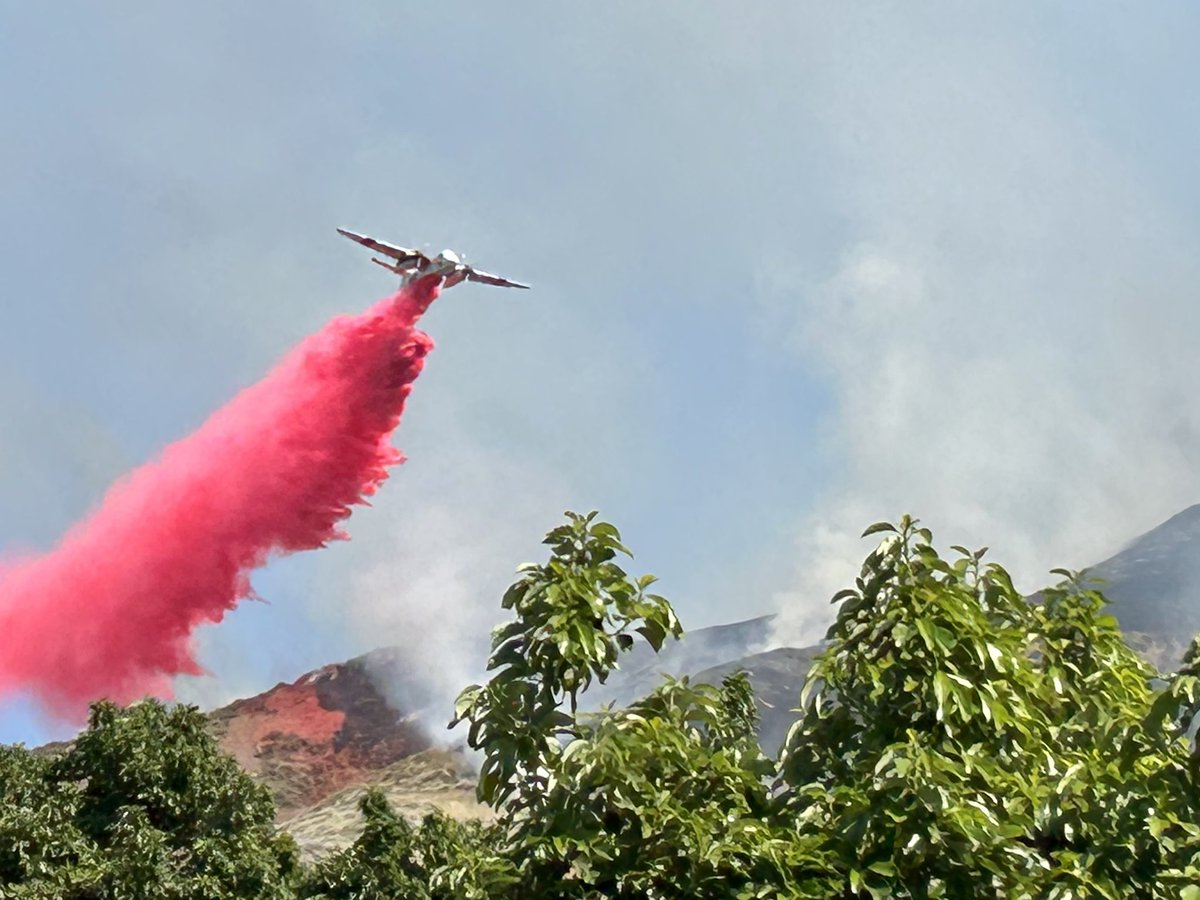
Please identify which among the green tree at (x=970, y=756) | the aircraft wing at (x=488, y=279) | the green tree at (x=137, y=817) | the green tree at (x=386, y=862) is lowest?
the green tree at (x=970, y=756)

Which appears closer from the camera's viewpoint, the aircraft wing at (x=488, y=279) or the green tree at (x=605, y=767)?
the green tree at (x=605, y=767)

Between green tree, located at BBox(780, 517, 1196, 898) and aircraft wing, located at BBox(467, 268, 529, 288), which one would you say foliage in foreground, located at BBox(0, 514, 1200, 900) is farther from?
aircraft wing, located at BBox(467, 268, 529, 288)

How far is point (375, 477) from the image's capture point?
76.1 m

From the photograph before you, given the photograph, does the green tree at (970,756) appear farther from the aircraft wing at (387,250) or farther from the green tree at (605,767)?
the aircraft wing at (387,250)

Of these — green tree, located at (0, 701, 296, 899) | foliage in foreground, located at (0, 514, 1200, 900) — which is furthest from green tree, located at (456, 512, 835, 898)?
green tree, located at (0, 701, 296, 899)

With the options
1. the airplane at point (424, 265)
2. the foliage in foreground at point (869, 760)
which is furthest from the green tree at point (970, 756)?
the airplane at point (424, 265)

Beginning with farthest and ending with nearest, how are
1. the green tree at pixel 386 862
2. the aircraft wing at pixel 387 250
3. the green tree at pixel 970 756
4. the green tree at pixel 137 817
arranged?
the aircraft wing at pixel 387 250 < the green tree at pixel 386 862 < the green tree at pixel 137 817 < the green tree at pixel 970 756

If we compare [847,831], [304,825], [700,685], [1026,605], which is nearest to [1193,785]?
[847,831]

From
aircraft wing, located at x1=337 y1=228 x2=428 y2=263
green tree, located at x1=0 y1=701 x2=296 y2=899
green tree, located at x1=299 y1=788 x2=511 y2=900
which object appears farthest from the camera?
aircraft wing, located at x1=337 y1=228 x2=428 y2=263

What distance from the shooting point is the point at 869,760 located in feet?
45.6

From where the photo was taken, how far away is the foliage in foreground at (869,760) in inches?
502

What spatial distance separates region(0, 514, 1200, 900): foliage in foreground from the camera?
12742 millimetres

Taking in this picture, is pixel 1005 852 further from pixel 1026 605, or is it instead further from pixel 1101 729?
pixel 1026 605

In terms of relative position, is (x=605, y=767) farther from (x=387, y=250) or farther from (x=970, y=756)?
(x=387, y=250)
